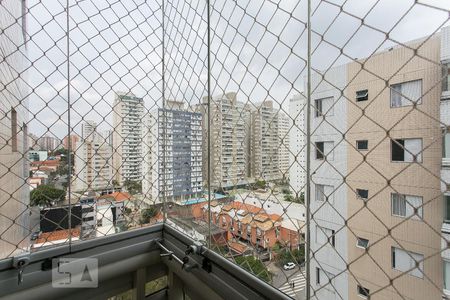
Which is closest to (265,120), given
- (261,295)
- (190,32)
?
(261,295)

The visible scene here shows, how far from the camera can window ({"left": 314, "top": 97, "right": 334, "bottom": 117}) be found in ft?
1.52

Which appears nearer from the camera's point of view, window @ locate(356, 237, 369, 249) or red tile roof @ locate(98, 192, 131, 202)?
window @ locate(356, 237, 369, 249)

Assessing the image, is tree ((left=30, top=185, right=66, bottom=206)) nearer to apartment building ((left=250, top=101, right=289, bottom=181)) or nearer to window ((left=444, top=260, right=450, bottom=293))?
apartment building ((left=250, top=101, right=289, bottom=181))

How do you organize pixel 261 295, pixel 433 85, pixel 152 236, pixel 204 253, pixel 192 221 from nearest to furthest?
pixel 433 85
pixel 261 295
pixel 204 253
pixel 192 221
pixel 152 236

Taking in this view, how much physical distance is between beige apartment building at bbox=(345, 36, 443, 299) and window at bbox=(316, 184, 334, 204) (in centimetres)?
4

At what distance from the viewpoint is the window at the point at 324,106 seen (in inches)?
18.3

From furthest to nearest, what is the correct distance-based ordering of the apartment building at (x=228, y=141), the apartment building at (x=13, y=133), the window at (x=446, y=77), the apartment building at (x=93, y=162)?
the apartment building at (x=93, y=162) < the apartment building at (x=13, y=133) < the apartment building at (x=228, y=141) < the window at (x=446, y=77)

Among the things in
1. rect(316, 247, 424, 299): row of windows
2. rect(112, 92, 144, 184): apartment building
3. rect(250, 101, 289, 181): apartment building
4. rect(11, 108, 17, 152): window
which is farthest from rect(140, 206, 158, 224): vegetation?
rect(316, 247, 424, 299): row of windows

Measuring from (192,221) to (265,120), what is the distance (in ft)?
1.63

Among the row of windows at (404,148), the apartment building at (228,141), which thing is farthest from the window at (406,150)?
the apartment building at (228,141)

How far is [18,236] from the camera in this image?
32.0 inches

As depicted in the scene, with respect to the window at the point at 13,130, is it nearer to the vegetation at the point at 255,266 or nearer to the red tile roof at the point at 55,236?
the red tile roof at the point at 55,236

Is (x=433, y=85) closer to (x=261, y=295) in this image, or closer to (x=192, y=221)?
(x=261, y=295)

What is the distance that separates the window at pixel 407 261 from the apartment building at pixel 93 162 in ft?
3.16
